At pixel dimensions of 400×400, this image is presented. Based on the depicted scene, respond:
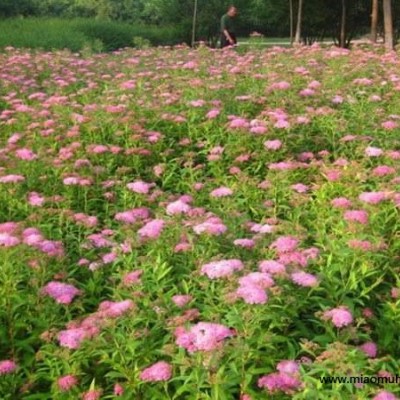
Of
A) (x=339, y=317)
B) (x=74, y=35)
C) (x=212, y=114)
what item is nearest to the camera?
(x=339, y=317)

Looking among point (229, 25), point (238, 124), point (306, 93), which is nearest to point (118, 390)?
point (238, 124)

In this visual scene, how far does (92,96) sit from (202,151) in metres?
2.63

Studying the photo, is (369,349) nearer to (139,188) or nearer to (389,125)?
(139,188)

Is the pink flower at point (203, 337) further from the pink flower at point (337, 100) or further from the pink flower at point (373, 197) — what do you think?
the pink flower at point (337, 100)

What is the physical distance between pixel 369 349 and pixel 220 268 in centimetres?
81

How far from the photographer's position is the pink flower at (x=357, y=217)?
3.61m

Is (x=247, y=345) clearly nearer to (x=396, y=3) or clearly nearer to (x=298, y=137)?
(x=298, y=137)

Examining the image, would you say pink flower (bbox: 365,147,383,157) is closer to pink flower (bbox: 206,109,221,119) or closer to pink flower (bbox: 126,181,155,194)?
pink flower (bbox: 206,109,221,119)

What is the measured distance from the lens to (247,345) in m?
2.68

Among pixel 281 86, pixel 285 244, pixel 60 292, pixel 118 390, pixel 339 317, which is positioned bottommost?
pixel 118 390

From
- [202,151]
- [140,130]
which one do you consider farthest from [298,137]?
[140,130]

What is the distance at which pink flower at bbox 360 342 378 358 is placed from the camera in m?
2.98

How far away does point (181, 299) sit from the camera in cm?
320

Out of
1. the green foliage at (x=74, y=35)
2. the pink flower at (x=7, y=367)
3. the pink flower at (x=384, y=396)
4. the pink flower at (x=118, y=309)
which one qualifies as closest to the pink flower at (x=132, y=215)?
the pink flower at (x=118, y=309)
